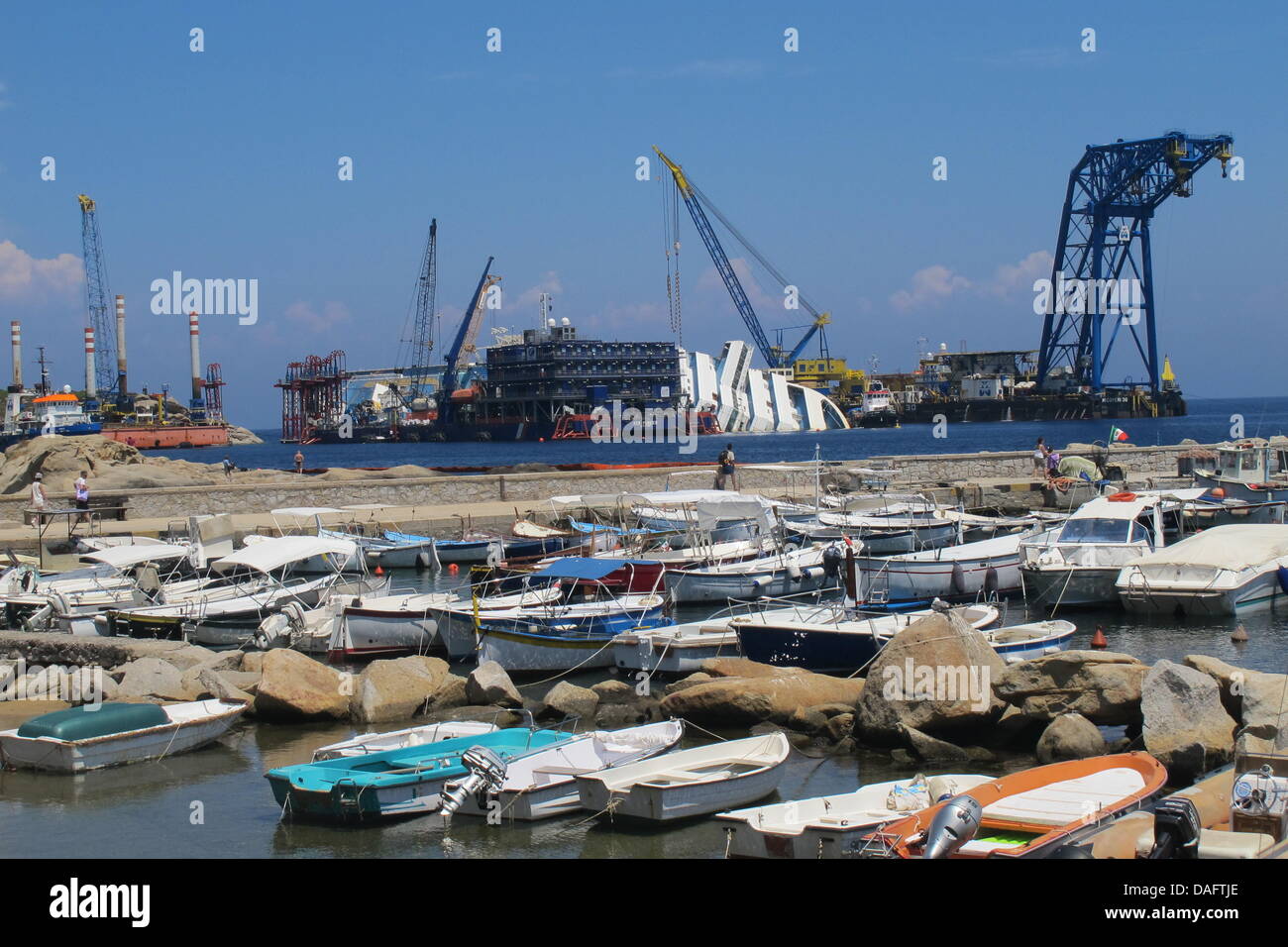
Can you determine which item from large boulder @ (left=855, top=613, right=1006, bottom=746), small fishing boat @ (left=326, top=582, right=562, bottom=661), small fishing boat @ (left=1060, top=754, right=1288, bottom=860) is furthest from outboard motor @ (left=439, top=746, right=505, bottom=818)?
small fishing boat @ (left=326, top=582, right=562, bottom=661)

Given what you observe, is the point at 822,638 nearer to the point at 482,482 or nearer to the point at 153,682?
the point at 153,682

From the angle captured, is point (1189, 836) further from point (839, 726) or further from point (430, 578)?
point (430, 578)

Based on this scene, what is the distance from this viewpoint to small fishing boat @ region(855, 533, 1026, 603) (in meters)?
21.1

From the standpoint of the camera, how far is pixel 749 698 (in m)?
13.7

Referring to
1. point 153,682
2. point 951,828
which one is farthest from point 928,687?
point 153,682

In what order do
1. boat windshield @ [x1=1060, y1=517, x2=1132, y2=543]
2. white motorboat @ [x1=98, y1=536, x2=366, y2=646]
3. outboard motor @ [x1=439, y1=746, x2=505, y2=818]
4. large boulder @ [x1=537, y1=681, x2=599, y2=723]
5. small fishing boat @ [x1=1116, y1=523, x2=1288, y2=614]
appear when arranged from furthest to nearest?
boat windshield @ [x1=1060, y1=517, x2=1132, y2=543], small fishing boat @ [x1=1116, y1=523, x2=1288, y2=614], white motorboat @ [x1=98, y1=536, x2=366, y2=646], large boulder @ [x1=537, y1=681, x2=599, y2=723], outboard motor @ [x1=439, y1=746, x2=505, y2=818]

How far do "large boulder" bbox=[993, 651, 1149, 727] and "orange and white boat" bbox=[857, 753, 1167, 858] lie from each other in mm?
2398

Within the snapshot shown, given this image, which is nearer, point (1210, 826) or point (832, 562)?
point (1210, 826)

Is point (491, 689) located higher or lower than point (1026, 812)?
lower

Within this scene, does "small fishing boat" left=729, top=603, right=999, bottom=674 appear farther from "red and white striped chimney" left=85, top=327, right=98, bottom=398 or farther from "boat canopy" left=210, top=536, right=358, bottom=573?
"red and white striped chimney" left=85, top=327, right=98, bottom=398

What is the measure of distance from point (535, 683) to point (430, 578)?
11.0 meters

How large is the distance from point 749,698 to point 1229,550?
36.3 feet

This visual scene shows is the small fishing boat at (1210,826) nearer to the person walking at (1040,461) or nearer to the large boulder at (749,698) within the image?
the large boulder at (749,698)
